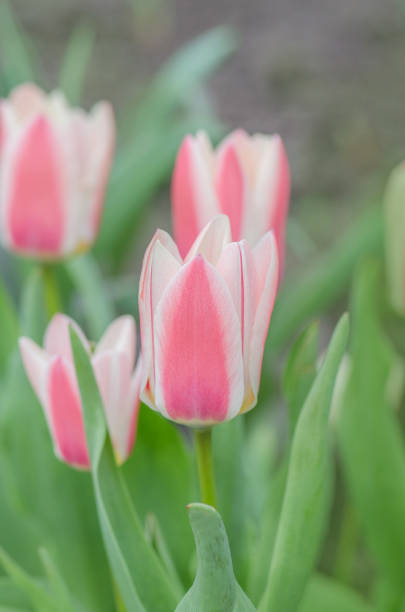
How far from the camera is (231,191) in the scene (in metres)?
0.54

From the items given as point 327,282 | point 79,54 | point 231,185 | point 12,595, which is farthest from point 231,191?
point 79,54

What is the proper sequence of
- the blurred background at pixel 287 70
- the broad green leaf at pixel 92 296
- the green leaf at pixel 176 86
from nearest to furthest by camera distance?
the broad green leaf at pixel 92 296 < the green leaf at pixel 176 86 < the blurred background at pixel 287 70

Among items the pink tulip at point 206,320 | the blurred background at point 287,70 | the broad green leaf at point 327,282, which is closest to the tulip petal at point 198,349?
the pink tulip at point 206,320

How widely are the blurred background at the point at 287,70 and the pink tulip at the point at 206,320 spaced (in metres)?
1.64

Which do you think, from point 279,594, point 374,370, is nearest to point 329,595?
point 374,370

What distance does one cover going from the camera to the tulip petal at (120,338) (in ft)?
1.72

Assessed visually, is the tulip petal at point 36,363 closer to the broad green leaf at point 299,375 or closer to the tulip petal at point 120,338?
the tulip petal at point 120,338

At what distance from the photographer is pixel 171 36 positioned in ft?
10.1

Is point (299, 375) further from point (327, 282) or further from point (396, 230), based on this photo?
point (327, 282)

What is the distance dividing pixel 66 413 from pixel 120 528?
0.23 feet

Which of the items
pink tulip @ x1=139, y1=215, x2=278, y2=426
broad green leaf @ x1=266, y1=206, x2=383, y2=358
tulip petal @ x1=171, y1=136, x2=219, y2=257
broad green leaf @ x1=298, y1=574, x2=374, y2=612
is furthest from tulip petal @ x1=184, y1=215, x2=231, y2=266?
broad green leaf @ x1=266, y1=206, x2=383, y2=358

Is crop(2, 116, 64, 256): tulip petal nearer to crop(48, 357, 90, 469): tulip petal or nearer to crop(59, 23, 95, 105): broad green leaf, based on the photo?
crop(48, 357, 90, 469): tulip petal

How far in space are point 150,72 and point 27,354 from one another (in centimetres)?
253

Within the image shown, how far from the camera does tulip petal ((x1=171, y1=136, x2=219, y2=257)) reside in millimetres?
539
